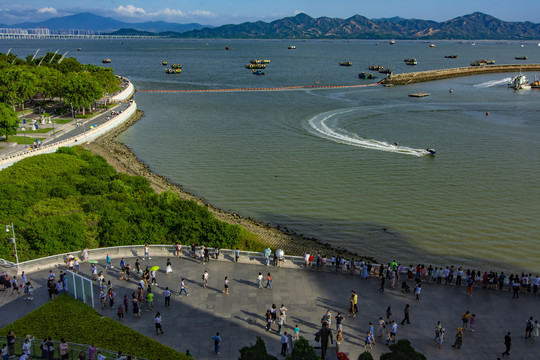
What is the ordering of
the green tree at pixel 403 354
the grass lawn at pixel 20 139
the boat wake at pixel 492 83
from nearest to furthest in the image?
the green tree at pixel 403 354 < the grass lawn at pixel 20 139 < the boat wake at pixel 492 83

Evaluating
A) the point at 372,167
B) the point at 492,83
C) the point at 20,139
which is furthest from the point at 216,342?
the point at 492,83

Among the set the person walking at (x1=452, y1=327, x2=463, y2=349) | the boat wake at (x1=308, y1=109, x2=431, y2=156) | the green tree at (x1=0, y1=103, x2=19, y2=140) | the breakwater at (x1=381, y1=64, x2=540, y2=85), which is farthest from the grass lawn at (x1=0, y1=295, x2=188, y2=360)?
the breakwater at (x1=381, y1=64, x2=540, y2=85)

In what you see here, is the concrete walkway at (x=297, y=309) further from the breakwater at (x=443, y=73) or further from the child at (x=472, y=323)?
the breakwater at (x=443, y=73)

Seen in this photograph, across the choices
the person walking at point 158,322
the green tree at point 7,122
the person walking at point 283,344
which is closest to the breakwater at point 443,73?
the green tree at point 7,122

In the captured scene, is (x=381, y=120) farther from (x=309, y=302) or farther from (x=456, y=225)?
(x=309, y=302)

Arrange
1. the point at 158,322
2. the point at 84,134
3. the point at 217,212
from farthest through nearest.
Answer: the point at 84,134 → the point at 217,212 → the point at 158,322

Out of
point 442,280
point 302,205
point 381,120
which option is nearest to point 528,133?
point 381,120

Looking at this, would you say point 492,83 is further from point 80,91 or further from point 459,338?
point 459,338
